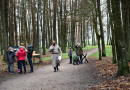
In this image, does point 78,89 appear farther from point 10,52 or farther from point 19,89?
point 10,52

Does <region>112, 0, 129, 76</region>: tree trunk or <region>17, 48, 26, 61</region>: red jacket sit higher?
<region>112, 0, 129, 76</region>: tree trunk

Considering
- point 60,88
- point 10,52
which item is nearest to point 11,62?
point 10,52

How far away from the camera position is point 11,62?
32.3ft

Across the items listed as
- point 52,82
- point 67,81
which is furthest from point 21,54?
point 67,81

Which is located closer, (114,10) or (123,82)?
(123,82)

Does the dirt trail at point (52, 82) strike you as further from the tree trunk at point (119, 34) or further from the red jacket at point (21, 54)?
the tree trunk at point (119, 34)

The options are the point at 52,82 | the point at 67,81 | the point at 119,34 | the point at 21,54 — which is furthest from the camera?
the point at 21,54

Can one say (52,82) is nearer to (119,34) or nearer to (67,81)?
(67,81)

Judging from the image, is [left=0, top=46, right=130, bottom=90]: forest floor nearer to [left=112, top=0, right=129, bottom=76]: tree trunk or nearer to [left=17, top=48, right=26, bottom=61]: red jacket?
[left=112, top=0, right=129, bottom=76]: tree trunk

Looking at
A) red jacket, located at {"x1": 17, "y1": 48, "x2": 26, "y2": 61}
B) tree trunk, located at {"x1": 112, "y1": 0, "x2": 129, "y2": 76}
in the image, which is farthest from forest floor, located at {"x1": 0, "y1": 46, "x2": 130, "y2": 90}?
red jacket, located at {"x1": 17, "y1": 48, "x2": 26, "y2": 61}

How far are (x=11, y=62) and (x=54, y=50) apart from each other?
9.77 feet

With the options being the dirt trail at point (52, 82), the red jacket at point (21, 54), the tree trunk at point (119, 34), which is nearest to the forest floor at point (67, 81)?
the dirt trail at point (52, 82)

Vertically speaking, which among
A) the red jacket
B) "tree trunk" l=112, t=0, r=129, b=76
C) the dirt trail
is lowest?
the dirt trail

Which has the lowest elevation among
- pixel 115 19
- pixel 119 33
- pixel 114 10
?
pixel 119 33
